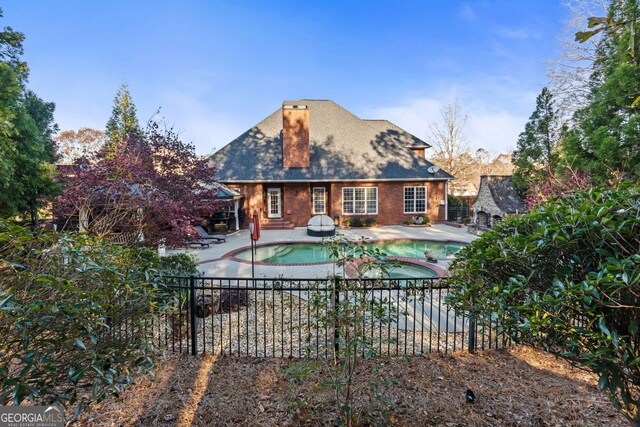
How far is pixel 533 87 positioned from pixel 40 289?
26.8m

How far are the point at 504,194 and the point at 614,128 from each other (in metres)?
5.94

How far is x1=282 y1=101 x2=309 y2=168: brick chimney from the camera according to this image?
65.7 ft

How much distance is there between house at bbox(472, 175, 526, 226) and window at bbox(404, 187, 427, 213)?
3.54 meters

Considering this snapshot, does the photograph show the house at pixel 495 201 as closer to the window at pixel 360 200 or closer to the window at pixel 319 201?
the window at pixel 360 200

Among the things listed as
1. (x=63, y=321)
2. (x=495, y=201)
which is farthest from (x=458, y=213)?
(x=63, y=321)

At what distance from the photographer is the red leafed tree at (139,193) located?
640 centimetres

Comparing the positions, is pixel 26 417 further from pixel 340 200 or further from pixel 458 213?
pixel 458 213

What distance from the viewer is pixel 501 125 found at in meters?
25.8

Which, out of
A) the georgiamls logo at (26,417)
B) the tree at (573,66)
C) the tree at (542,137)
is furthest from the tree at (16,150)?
the tree at (573,66)

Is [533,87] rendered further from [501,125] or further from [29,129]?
[29,129]

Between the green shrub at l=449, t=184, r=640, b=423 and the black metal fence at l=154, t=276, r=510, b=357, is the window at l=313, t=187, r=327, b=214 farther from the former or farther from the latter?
the green shrub at l=449, t=184, r=640, b=423

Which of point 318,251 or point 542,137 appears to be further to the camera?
point 542,137

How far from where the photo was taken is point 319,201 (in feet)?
68.5

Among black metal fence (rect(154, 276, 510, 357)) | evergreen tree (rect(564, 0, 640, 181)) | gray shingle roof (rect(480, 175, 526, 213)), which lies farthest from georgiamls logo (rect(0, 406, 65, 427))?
gray shingle roof (rect(480, 175, 526, 213))
